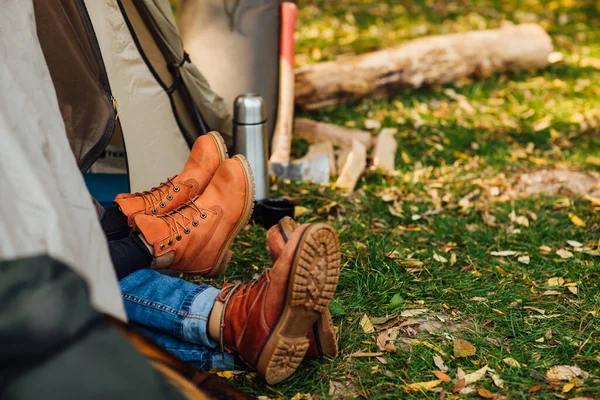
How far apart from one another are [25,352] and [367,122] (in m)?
3.71

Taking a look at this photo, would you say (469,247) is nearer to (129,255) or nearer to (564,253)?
(564,253)

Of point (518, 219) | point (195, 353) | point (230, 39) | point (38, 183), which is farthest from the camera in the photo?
point (230, 39)

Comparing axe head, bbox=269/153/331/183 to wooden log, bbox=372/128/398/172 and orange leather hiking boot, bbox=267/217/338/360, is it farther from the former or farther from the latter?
orange leather hiking boot, bbox=267/217/338/360

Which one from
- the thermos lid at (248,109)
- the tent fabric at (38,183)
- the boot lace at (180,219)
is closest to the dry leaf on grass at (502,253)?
the thermos lid at (248,109)

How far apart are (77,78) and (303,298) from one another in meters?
1.43

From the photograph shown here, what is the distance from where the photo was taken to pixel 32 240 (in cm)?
156

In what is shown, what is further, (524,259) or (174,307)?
(524,259)

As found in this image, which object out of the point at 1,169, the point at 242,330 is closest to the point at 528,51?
the point at 242,330

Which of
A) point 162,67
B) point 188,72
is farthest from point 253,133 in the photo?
point 162,67

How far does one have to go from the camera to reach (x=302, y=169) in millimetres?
3887

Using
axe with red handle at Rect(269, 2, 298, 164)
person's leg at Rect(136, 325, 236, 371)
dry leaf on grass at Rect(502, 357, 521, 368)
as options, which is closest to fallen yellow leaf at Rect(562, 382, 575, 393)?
dry leaf on grass at Rect(502, 357, 521, 368)

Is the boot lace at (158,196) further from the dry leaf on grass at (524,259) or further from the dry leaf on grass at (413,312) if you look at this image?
the dry leaf on grass at (524,259)

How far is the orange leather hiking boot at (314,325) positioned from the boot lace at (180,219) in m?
0.43

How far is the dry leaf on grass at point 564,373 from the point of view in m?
2.13
